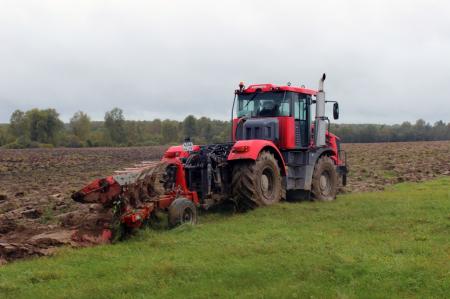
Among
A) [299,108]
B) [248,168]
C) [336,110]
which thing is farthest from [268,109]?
[248,168]

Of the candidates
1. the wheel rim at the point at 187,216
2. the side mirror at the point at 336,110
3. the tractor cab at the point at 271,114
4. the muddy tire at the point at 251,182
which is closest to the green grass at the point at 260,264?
the wheel rim at the point at 187,216

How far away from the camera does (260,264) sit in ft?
24.7

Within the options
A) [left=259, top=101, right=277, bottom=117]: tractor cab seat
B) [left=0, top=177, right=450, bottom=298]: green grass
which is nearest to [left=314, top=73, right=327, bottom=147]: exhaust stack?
[left=259, top=101, right=277, bottom=117]: tractor cab seat

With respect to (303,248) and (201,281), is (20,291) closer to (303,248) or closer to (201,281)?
(201,281)

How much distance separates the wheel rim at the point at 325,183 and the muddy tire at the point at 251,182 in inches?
109

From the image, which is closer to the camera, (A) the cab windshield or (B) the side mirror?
(A) the cab windshield

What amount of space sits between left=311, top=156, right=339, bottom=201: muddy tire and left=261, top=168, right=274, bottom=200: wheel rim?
194 cm

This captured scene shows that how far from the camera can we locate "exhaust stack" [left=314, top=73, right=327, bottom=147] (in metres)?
14.6

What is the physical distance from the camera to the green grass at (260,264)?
6.55 meters

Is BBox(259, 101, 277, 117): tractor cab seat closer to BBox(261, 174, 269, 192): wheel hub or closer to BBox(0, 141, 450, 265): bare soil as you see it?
BBox(261, 174, 269, 192): wheel hub

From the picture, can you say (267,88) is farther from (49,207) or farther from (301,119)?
(49,207)

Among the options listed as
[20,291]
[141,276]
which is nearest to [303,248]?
[141,276]

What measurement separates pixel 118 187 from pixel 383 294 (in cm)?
483

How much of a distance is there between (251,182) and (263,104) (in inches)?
115
